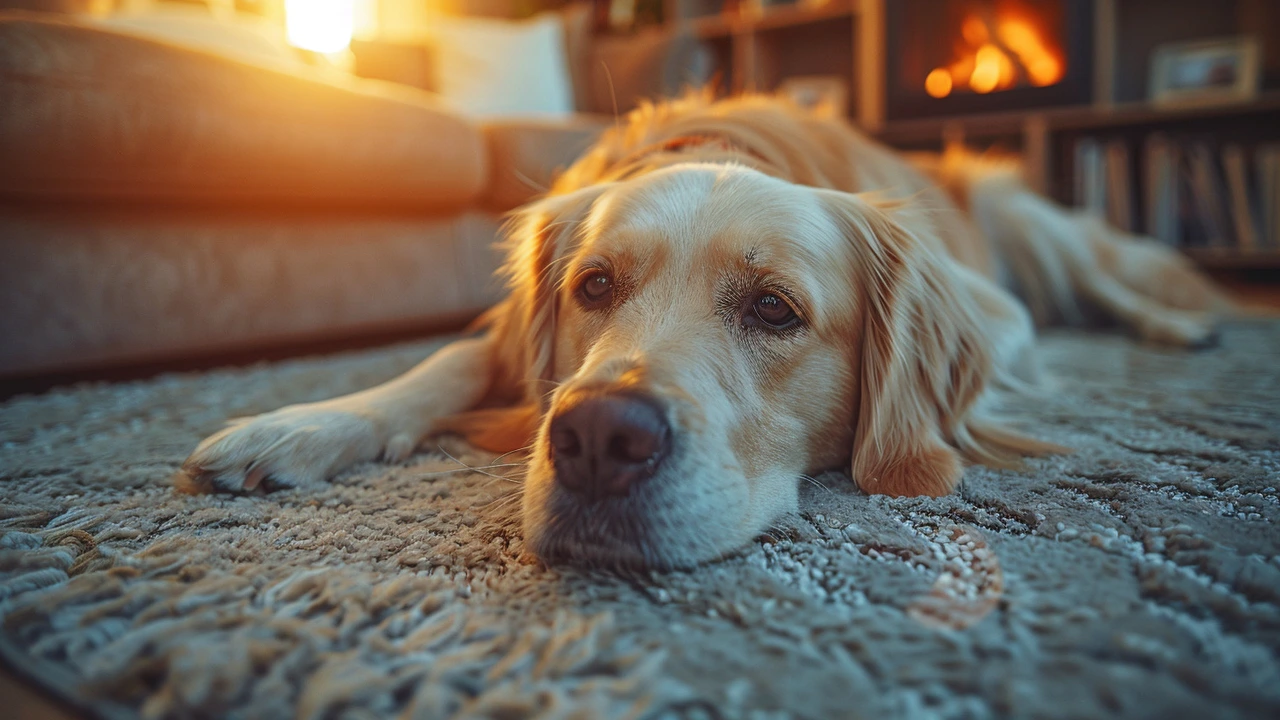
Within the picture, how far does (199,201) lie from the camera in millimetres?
2250

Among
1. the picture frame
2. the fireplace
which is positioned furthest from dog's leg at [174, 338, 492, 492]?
the picture frame

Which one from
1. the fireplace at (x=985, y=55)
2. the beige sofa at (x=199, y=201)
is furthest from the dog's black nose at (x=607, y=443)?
the fireplace at (x=985, y=55)

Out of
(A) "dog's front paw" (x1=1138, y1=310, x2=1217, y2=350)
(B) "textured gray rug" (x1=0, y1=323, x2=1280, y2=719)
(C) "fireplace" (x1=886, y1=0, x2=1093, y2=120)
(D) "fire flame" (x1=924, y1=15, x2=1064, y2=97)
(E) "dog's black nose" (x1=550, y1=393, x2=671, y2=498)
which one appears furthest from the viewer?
(D) "fire flame" (x1=924, y1=15, x2=1064, y2=97)

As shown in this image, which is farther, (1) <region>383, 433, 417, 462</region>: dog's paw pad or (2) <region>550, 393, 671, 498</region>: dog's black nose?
(1) <region>383, 433, 417, 462</region>: dog's paw pad

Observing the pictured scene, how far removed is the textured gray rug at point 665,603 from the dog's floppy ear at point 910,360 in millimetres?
91

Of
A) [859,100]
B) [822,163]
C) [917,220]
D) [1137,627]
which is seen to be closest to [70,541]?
[1137,627]

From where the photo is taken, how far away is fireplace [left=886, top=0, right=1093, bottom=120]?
470cm

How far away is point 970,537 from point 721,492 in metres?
0.32

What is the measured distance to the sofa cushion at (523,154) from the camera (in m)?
3.15

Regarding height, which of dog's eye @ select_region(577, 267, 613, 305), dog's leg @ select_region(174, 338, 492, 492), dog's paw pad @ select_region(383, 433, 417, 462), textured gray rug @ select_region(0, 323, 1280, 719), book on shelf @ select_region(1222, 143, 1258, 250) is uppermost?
book on shelf @ select_region(1222, 143, 1258, 250)

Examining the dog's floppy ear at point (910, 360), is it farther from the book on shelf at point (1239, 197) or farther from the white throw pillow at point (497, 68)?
the book on shelf at point (1239, 197)

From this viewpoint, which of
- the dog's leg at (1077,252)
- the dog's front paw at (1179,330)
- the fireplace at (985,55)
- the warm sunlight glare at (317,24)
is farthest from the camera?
the warm sunlight glare at (317,24)

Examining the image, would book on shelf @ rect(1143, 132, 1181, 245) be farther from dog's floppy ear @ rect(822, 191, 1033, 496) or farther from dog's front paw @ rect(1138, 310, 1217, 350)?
dog's floppy ear @ rect(822, 191, 1033, 496)

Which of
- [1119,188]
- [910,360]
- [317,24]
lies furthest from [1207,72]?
[317,24]
